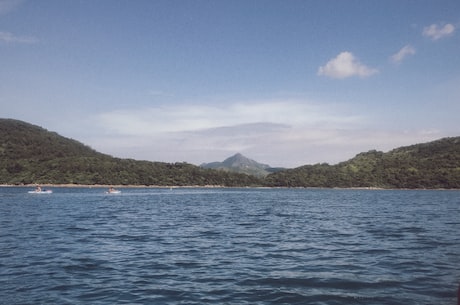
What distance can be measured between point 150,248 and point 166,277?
10.3m

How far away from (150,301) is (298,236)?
24.2m

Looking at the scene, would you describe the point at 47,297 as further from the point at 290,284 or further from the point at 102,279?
the point at 290,284

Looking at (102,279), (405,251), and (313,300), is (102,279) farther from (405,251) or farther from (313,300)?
(405,251)

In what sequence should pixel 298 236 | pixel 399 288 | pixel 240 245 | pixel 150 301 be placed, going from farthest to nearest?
pixel 298 236 < pixel 240 245 < pixel 399 288 < pixel 150 301

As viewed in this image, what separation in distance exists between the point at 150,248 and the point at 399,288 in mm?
19345

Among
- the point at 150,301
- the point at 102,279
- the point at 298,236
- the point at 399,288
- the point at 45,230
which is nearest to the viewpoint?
the point at 150,301

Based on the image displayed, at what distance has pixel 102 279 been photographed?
21453 mm

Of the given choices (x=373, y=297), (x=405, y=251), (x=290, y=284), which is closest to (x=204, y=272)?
(x=290, y=284)

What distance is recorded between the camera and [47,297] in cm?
1803

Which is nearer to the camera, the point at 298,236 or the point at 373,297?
the point at 373,297

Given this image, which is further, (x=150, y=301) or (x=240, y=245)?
(x=240, y=245)

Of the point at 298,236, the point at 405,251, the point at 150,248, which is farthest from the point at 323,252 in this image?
the point at 150,248

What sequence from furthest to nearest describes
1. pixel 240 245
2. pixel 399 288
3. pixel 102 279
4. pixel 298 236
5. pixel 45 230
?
pixel 45 230, pixel 298 236, pixel 240 245, pixel 102 279, pixel 399 288

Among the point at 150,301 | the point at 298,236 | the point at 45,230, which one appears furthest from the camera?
the point at 45,230
